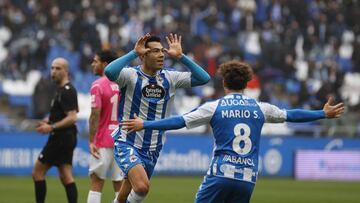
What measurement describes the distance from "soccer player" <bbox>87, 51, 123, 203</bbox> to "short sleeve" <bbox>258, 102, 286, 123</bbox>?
12.1 ft

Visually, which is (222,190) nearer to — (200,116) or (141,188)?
(200,116)

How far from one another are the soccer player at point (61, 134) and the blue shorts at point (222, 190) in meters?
4.58

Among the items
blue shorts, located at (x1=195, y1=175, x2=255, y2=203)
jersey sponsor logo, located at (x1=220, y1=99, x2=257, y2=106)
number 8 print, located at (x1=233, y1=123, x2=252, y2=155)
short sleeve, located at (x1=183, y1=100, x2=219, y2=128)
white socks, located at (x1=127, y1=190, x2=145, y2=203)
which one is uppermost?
jersey sponsor logo, located at (x1=220, y1=99, x2=257, y2=106)

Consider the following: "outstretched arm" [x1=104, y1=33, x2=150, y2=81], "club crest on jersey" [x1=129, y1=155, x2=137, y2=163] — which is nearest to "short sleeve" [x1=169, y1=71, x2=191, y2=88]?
"outstretched arm" [x1=104, y1=33, x2=150, y2=81]

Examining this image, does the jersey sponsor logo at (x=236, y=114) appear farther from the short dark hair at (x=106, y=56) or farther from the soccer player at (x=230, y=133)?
the short dark hair at (x=106, y=56)

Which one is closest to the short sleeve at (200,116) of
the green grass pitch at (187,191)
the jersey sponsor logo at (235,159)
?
the jersey sponsor logo at (235,159)

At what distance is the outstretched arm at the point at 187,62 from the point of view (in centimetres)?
983

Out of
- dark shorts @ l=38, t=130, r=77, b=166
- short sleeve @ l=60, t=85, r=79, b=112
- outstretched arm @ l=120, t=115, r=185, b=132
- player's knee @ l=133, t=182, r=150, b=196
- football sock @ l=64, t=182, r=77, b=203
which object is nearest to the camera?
outstretched arm @ l=120, t=115, r=185, b=132

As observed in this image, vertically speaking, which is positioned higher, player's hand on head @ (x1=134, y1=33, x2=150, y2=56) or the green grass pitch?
player's hand on head @ (x1=134, y1=33, x2=150, y2=56)

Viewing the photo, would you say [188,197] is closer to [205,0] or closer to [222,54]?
[222,54]

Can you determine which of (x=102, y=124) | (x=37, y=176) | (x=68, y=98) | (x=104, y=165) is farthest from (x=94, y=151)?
(x=37, y=176)

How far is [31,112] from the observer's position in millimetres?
23922

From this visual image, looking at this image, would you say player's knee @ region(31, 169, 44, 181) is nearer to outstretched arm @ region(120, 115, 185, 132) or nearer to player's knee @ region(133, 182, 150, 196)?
player's knee @ region(133, 182, 150, 196)

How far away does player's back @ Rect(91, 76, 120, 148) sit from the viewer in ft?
38.5
